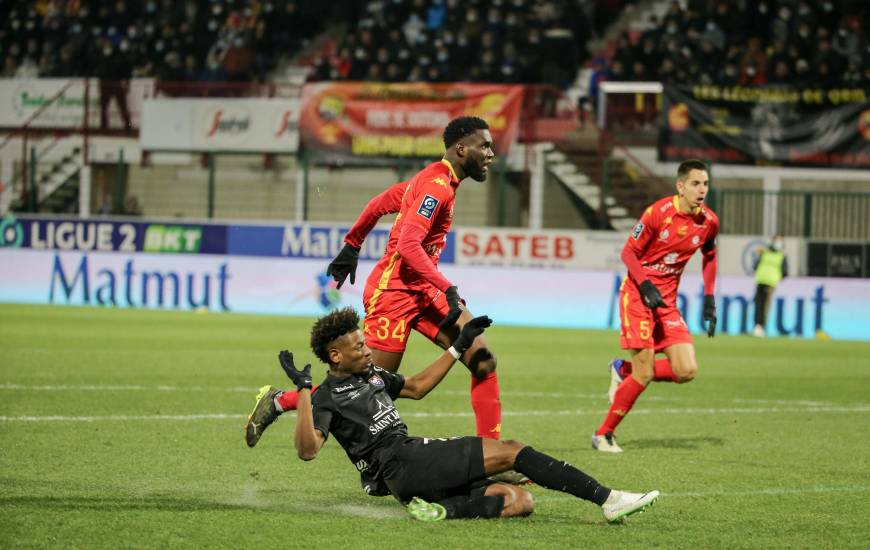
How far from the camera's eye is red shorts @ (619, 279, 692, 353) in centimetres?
1052

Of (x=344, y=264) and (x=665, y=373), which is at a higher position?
(x=344, y=264)

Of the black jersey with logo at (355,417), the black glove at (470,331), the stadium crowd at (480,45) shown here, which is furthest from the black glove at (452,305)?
the stadium crowd at (480,45)

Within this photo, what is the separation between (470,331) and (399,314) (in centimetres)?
115

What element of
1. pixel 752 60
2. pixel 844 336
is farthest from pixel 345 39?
pixel 844 336

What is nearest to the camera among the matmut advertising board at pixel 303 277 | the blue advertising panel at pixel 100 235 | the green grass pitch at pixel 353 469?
the green grass pitch at pixel 353 469

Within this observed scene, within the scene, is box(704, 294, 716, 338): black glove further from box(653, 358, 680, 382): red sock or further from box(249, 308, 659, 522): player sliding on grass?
box(249, 308, 659, 522): player sliding on grass

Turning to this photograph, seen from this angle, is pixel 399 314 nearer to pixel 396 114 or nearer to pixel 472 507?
pixel 472 507

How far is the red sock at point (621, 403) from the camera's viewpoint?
10203 mm

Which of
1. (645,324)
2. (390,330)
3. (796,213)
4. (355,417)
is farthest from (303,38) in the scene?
(355,417)

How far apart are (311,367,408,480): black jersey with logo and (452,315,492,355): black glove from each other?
678mm

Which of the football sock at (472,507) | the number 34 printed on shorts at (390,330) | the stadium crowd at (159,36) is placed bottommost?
the football sock at (472,507)

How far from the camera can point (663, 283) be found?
35.6 ft

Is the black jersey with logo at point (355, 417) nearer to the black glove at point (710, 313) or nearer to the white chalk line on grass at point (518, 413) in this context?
the black glove at point (710, 313)

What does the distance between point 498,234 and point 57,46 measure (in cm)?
1519
